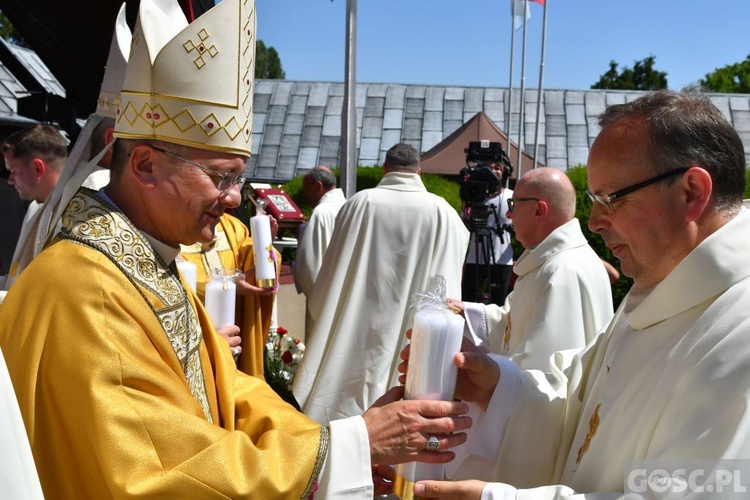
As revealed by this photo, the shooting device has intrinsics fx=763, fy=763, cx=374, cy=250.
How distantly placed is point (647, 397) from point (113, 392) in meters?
1.24

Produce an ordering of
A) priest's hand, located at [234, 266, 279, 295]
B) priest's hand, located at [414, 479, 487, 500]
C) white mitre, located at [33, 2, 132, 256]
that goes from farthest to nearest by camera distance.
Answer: priest's hand, located at [234, 266, 279, 295] < white mitre, located at [33, 2, 132, 256] < priest's hand, located at [414, 479, 487, 500]

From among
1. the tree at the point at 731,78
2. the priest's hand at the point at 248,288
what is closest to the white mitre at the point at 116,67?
the priest's hand at the point at 248,288

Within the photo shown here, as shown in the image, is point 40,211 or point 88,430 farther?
point 40,211

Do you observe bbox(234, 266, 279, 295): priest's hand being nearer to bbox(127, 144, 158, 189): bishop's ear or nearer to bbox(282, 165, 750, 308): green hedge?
bbox(127, 144, 158, 189): bishop's ear

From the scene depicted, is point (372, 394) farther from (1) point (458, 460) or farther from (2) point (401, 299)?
(1) point (458, 460)

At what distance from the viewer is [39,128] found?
4.56 m

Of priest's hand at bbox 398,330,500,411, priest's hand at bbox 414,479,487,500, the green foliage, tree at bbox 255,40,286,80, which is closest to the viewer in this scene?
priest's hand at bbox 414,479,487,500

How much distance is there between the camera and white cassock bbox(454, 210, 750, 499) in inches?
63.1

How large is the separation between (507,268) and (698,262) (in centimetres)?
686

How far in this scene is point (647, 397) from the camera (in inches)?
71.0

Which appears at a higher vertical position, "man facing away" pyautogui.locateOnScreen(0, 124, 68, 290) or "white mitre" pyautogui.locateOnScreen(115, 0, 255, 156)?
"white mitre" pyautogui.locateOnScreen(115, 0, 255, 156)

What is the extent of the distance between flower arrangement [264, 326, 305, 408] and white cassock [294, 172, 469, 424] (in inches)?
20.4

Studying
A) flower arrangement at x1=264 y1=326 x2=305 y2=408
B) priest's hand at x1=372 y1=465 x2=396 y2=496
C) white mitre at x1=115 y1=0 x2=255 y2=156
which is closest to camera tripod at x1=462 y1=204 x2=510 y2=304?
flower arrangement at x1=264 y1=326 x2=305 y2=408

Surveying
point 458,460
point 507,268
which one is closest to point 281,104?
point 507,268
